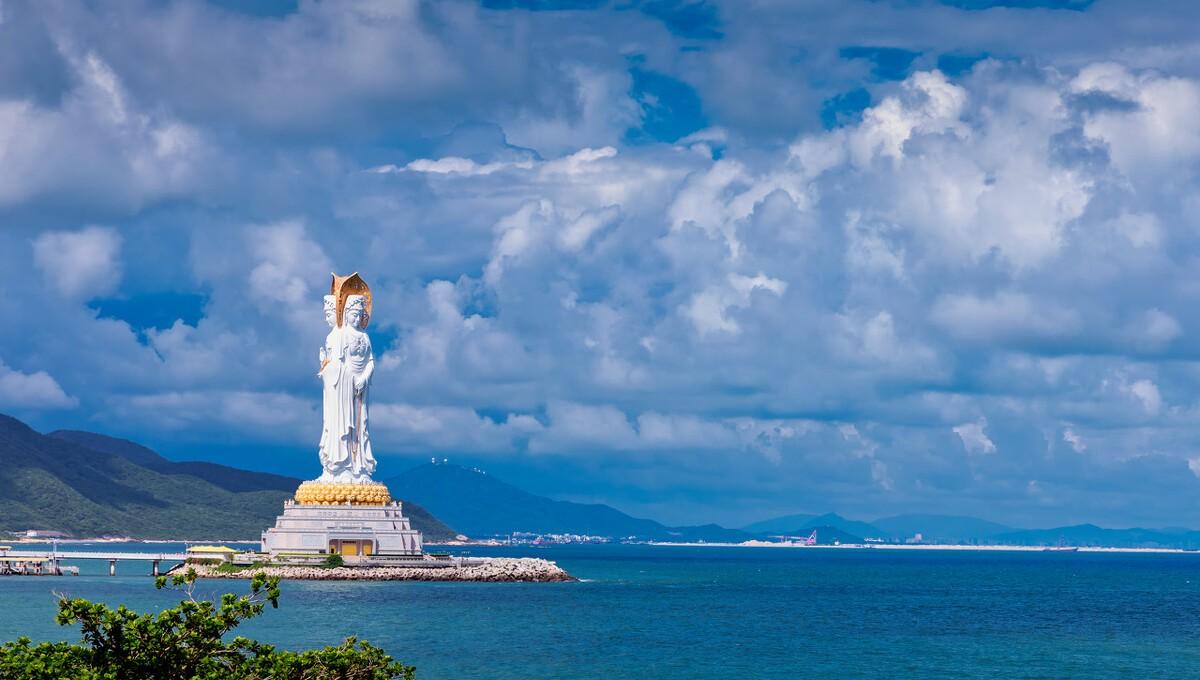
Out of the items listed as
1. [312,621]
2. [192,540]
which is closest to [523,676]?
[312,621]

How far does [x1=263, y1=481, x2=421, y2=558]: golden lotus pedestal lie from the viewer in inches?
2611

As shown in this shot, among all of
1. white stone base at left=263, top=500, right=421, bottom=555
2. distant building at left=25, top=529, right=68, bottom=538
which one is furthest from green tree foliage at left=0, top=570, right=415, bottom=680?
distant building at left=25, top=529, right=68, bottom=538

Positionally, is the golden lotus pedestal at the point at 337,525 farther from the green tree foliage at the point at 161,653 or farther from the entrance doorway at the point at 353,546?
the green tree foliage at the point at 161,653

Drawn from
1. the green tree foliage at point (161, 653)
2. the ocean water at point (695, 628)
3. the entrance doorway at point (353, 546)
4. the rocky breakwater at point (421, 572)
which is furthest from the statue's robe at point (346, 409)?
the green tree foliage at point (161, 653)

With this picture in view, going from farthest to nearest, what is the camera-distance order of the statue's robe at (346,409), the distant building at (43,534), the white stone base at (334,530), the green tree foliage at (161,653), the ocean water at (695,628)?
the distant building at (43,534) < the statue's robe at (346,409) < the white stone base at (334,530) < the ocean water at (695,628) < the green tree foliage at (161,653)

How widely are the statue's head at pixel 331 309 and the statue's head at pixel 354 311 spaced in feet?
2.01

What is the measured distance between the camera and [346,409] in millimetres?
69000

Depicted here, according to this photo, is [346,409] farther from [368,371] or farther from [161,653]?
[161,653]

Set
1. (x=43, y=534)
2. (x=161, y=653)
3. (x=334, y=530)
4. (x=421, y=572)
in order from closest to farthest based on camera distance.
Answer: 1. (x=161, y=653)
2. (x=421, y=572)
3. (x=334, y=530)
4. (x=43, y=534)

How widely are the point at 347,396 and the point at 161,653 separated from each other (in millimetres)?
50246

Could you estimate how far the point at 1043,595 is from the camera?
81.8m

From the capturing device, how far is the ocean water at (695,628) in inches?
1607

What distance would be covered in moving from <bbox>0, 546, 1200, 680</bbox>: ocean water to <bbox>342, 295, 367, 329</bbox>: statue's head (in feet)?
39.9

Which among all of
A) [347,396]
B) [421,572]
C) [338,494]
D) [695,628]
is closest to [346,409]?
[347,396]
